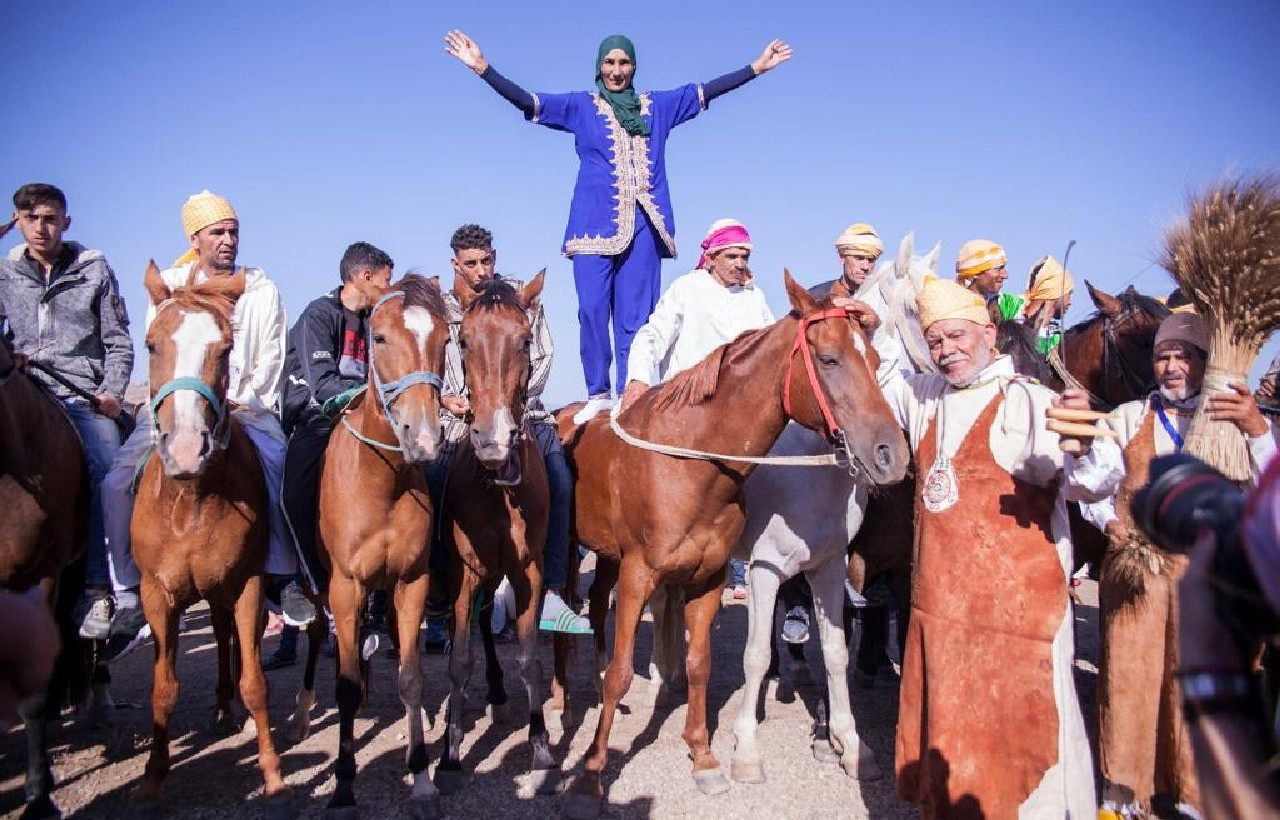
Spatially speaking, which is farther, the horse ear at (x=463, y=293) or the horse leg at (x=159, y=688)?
the horse ear at (x=463, y=293)

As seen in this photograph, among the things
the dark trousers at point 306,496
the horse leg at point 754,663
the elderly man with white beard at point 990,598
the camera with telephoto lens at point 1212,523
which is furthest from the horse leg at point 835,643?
the camera with telephoto lens at point 1212,523

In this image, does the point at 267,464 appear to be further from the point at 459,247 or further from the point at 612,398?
the point at 612,398

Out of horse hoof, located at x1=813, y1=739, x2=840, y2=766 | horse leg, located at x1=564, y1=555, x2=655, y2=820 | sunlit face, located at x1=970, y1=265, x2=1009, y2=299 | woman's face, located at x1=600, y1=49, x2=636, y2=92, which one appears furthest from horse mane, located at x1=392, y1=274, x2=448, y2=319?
sunlit face, located at x1=970, y1=265, x2=1009, y2=299

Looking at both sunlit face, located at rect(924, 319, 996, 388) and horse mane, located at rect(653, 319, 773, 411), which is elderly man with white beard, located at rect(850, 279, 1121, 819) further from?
horse mane, located at rect(653, 319, 773, 411)

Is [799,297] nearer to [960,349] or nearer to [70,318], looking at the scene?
[960,349]

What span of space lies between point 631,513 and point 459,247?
2.29m

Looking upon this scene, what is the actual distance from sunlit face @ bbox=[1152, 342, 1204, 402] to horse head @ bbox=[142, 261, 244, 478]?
4692 mm

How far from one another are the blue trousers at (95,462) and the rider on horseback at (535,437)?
196cm

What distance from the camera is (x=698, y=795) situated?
495cm

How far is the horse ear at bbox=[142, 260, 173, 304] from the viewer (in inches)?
182

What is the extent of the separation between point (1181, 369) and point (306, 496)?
4.78 meters

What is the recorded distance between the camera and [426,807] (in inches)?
183

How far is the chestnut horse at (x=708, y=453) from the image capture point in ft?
14.1

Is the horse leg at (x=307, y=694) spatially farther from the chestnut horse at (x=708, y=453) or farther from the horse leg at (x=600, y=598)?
the chestnut horse at (x=708, y=453)
